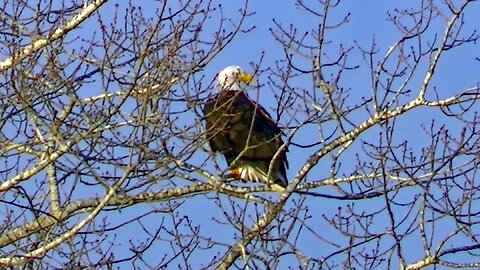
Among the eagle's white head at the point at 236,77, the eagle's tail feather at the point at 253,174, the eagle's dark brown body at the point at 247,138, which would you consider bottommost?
the eagle's tail feather at the point at 253,174

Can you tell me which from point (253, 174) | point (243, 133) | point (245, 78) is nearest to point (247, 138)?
point (253, 174)

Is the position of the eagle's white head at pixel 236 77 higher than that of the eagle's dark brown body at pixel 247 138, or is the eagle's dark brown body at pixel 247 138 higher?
the eagle's white head at pixel 236 77

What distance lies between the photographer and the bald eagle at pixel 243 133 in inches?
333

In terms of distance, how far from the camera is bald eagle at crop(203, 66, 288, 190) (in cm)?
846

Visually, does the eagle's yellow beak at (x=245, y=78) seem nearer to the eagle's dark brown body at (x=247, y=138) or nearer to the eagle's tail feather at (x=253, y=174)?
the eagle's dark brown body at (x=247, y=138)

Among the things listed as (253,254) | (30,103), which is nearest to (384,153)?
(253,254)

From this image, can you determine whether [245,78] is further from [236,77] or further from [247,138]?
[247,138]

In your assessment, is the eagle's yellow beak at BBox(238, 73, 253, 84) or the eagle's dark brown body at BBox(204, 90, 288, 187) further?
the eagle's yellow beak at BBox(238, 73, 253, 84)

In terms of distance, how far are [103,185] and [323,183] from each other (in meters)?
1.41

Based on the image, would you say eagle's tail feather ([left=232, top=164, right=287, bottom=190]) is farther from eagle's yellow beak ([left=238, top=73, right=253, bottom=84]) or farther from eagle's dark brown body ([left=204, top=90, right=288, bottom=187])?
eagle's yellow beak ([left=238, top=73, right=253, bottom=84])

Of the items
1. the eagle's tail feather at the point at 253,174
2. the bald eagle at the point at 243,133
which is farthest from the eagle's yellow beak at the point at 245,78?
the eagle's tail feather at the point at 253,174

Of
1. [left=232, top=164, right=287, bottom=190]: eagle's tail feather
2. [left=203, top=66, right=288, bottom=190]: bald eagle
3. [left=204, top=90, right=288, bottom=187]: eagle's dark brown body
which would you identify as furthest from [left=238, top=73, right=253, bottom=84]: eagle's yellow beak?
[left=232, top=164, right=287, bottom=190]: eagle's tail feather

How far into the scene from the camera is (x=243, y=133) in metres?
9.27

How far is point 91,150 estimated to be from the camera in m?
7.54
